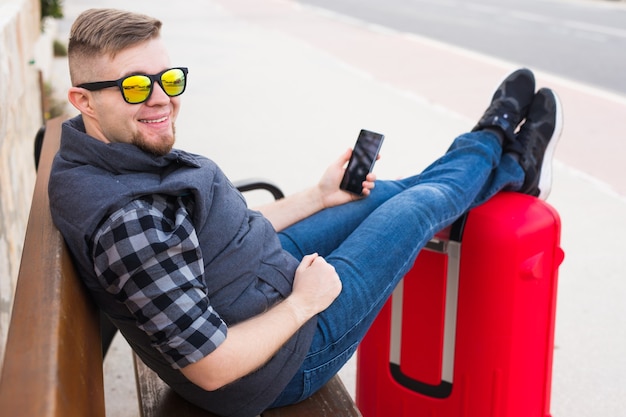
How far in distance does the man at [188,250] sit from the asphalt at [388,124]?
45.6 inches

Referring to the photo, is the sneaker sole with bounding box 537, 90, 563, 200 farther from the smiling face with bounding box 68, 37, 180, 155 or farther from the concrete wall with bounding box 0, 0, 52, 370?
the concrete wall with bounding box 0, 0, 52, 370

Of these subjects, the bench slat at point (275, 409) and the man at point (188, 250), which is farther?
the bench slat at point (275, 409)

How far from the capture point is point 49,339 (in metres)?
1.38

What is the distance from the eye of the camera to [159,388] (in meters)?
2.30

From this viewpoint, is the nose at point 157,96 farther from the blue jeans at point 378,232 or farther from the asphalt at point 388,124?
the asphalt at point 388,124

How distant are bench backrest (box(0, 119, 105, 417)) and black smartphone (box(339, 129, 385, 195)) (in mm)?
1030

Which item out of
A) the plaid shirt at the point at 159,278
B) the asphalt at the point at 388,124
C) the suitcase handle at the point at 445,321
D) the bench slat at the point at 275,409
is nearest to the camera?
the plaid shirt at the point at 159,278

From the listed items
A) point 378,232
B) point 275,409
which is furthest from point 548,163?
point 275,409

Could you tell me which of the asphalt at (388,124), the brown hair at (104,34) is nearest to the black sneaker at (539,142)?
the asphalt at (388,124)

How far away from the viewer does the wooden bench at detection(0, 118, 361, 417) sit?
124 cm

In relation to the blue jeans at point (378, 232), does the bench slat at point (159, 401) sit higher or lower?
lower

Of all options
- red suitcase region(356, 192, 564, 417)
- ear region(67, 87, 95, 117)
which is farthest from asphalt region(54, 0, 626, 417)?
ear region(67, 87, 95, 117)

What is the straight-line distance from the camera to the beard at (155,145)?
1.98 m

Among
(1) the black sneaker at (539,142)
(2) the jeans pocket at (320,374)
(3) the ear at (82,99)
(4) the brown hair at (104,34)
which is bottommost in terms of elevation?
(2) the jeans pocket at (320,374)
